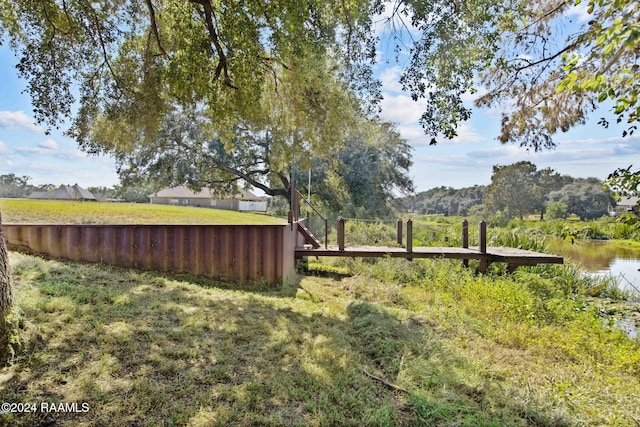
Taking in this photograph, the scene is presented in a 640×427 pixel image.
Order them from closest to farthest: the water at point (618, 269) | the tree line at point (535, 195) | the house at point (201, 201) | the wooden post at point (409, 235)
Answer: the water at point (618, 269) < the wooden post at point (409, 235) < the house at point (201, 201) < the tree line at point (535, 195)

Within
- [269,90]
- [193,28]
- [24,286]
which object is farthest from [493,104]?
[24,286]

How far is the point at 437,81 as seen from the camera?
4.88 meters

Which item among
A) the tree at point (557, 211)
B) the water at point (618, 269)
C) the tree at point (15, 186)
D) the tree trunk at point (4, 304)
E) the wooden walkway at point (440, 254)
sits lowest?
the water at point (618, 269)

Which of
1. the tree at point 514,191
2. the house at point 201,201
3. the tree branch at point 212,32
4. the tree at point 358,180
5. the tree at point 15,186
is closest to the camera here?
the tree branch at point 212,32

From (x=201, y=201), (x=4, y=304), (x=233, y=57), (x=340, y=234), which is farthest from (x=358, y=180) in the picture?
(x=201, y=201)

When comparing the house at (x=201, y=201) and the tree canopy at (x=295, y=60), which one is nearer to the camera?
the tree canopy at (x=295, y=60)

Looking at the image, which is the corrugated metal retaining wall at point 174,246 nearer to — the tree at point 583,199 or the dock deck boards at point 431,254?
the dock deck boards at point 431,254

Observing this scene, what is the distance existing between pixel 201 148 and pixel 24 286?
10727mm

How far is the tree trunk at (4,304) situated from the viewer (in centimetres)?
218

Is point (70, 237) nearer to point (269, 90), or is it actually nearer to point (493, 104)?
point (269, 90)

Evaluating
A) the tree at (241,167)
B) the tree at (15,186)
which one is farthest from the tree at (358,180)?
the tree at (15,186)

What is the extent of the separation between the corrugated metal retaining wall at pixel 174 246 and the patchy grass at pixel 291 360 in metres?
0.86

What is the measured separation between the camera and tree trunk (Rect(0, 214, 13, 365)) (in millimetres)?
2180

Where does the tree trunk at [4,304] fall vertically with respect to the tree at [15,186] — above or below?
below
